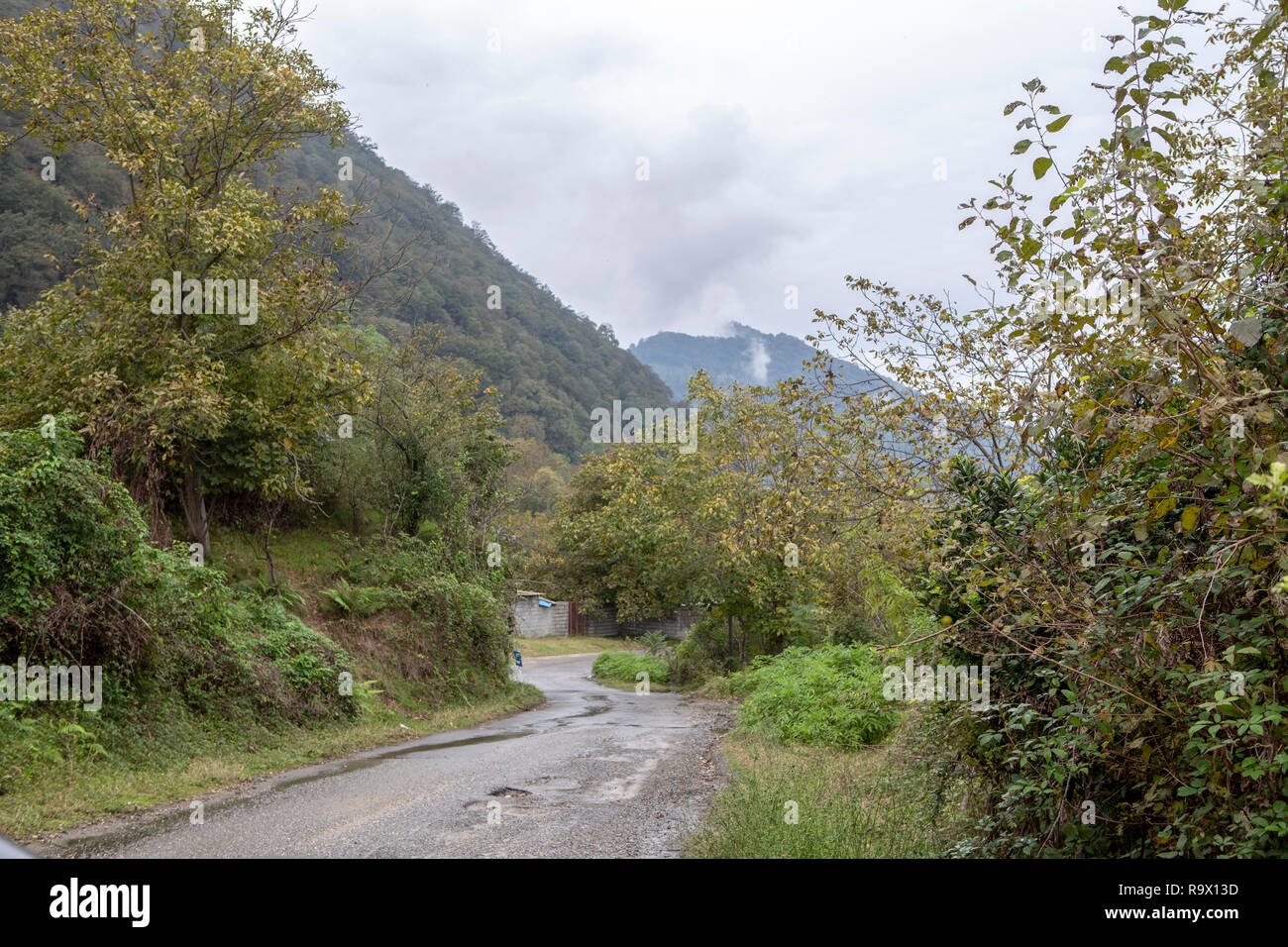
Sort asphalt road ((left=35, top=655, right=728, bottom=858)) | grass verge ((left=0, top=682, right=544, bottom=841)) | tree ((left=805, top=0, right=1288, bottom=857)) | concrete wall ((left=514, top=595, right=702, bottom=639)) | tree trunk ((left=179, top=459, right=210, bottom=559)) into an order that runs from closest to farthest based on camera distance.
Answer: tree ((left=805, top=0, right=1288, bottom=857)) → asphalt road ((left=35, top=655, right=728, bottom=858)) → grass verge ((left=0, top=682, right=544, bottom=841)) → tree trunk ((left=179, top=459, right=210, bottom=559)) → concrete wall ((left=514, top=595, right=702, bottom=639))

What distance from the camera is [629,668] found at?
3441 centimetres

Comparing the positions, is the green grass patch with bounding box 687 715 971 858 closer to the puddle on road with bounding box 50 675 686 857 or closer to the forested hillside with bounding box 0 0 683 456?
the puddle on road with bounding box 50 675 686 857

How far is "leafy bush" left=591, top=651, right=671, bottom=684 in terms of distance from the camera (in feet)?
107

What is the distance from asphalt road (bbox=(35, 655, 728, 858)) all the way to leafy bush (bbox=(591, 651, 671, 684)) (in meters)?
16.7

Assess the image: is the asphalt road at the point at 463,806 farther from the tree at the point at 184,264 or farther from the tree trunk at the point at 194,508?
the tree at the point at 184,264

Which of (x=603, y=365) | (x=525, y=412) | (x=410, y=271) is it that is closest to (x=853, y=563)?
(x=410, y=271)

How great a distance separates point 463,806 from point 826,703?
23.1 feet

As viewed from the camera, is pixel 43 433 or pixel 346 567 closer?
pixel 43 433

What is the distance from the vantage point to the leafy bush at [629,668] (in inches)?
1285

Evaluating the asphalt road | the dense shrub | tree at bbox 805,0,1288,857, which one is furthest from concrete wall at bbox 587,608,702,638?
tree at bbox 805,0,1288,857

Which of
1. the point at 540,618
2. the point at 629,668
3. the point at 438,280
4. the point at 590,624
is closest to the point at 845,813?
the point at 629,668

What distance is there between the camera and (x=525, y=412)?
259ft
